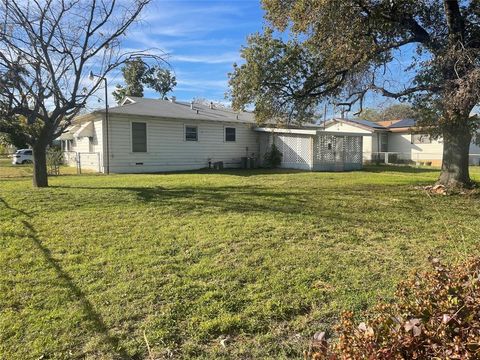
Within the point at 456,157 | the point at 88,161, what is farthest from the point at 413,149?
the point at 88,161

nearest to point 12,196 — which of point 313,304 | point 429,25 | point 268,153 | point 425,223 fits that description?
point 313,304

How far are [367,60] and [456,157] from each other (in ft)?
11.5

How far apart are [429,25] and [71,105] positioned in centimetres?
984

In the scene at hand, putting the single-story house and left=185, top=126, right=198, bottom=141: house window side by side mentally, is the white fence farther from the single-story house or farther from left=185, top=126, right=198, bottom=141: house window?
left=185, top=126, right=198, bottom=141: house window

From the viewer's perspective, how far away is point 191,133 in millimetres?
19547

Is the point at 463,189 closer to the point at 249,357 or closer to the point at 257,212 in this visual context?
the point at 257,212

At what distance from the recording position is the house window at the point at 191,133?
19.4 metres

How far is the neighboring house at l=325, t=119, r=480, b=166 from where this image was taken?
24.7 meters

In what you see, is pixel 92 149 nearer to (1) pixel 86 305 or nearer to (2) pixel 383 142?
(1) pixel 86 305

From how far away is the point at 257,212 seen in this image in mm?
7172

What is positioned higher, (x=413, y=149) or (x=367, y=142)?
(x=367, y=142)

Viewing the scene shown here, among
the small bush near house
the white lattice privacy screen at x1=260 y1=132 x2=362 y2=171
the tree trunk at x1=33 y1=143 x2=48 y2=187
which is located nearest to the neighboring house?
the white lattice privacy screen at x1=260 y1=132 x2=362 y2=171

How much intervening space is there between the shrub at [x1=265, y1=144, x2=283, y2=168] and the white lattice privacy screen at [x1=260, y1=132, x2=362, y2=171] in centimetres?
30

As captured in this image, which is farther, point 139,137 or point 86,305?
point 139,137
